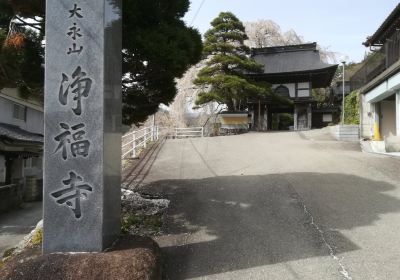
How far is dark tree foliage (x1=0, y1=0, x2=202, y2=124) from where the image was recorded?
18.9 feet

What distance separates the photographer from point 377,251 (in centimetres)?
514

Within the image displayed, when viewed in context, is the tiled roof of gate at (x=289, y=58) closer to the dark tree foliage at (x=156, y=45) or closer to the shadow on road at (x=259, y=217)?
the shadow on road at (x=259, y=217)

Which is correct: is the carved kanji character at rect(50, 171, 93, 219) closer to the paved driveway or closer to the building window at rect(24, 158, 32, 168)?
the paved driveway

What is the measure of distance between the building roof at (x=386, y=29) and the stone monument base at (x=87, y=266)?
15.0 meters

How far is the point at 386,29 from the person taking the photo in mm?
17609

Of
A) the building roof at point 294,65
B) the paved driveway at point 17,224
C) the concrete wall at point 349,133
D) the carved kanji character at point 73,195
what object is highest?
the building roof at point 294,65

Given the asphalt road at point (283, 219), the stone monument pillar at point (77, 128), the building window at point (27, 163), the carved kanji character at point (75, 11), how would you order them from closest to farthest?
the stone monument pillar at point (77, 128) → the carved kanji character at point (75, 11) → the asphalt road at point (283, 219) → the building window at point (27, 163)

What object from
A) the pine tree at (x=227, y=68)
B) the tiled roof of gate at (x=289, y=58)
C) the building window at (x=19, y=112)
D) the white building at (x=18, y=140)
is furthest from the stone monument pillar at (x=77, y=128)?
the tiled roof of gate at (x=289, y=58)

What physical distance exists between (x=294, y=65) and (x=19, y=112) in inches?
879

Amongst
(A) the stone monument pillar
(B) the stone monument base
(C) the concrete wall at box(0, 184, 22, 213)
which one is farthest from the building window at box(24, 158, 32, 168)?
(B) the stone monument base

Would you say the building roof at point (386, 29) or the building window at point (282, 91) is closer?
the building roof at point (386, 29)

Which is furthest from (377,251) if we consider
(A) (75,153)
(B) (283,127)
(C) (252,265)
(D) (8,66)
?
(B) (283,127)

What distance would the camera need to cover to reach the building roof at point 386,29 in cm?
1584

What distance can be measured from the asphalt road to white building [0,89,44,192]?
6.14 metres
